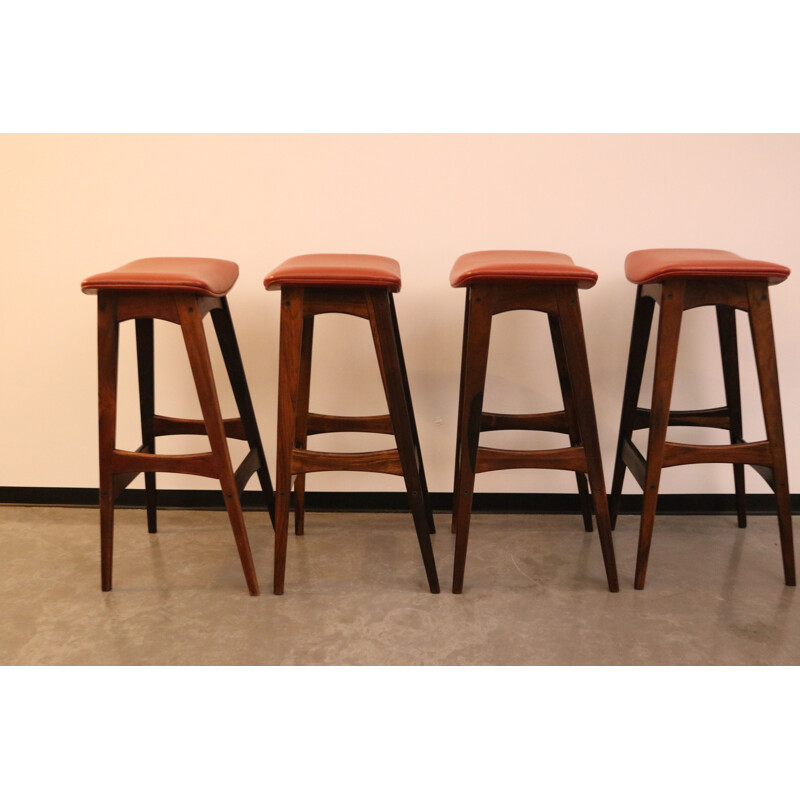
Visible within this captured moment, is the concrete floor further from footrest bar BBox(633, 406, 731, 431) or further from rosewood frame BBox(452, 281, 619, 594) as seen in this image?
footrest bar BBox(633, 406, 731, 431)

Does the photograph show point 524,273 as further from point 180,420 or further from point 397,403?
point 180,420

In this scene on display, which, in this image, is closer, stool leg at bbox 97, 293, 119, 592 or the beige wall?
stool leg at bbox 97, 293, 119, 592

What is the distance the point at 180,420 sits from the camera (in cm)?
247

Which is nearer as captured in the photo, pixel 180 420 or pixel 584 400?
pixel 584 400

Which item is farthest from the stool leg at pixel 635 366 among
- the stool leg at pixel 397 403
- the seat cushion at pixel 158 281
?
the seat cushion at pixel 158 281

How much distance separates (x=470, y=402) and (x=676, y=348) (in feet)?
1.98

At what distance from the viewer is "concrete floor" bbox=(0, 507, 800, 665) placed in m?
1.89

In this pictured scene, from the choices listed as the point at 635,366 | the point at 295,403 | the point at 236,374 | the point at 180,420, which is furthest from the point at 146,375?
the point at 635,366

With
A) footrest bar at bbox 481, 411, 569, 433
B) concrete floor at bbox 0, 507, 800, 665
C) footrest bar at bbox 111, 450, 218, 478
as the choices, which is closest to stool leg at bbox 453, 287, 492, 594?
concrete floor at bbox 0, 507, 800, 665

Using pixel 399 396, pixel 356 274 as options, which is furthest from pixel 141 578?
pixel 356 274

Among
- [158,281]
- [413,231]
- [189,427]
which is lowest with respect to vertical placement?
[189,427]

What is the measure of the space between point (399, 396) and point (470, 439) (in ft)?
0.78

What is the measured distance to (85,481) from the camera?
2.87 metres

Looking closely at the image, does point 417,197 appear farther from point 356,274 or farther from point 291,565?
point 291,565
